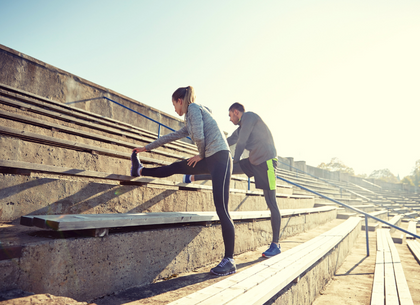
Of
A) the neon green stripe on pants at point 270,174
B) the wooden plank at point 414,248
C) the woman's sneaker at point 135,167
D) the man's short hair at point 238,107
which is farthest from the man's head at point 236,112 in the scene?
the wooden plank at point 414,248

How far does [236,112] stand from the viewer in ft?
10.5

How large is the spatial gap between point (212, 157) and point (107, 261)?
112 cm

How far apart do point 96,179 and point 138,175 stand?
496mm

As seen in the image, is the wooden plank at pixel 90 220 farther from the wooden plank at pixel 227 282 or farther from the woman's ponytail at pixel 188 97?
the woman's ponytail at pixel 188 97

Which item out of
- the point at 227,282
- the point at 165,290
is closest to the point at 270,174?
A: the point at 227,282

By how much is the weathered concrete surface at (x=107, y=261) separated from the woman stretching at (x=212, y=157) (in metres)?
0.34

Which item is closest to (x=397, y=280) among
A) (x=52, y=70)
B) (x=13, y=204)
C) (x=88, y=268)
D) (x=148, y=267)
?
(x=148, y=267)

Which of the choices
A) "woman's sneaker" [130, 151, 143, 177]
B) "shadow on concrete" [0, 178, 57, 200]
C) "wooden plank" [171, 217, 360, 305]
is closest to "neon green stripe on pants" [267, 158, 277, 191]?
"wooden plank" [171, 217, 360, 305]

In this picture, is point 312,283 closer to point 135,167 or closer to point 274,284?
point 274,284

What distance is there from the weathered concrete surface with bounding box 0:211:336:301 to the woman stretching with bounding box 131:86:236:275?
34 cm

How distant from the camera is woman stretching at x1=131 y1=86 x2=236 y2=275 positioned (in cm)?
216

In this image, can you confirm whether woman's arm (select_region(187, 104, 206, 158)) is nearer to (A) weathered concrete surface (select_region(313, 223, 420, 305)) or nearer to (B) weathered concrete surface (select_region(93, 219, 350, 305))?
(B) weathered concrete surface (select_region(93, 219, 350, 305))

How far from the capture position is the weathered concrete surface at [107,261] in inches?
52.0

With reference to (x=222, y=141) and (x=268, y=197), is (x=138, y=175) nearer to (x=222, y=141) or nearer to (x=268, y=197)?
(x=222, y=141)
